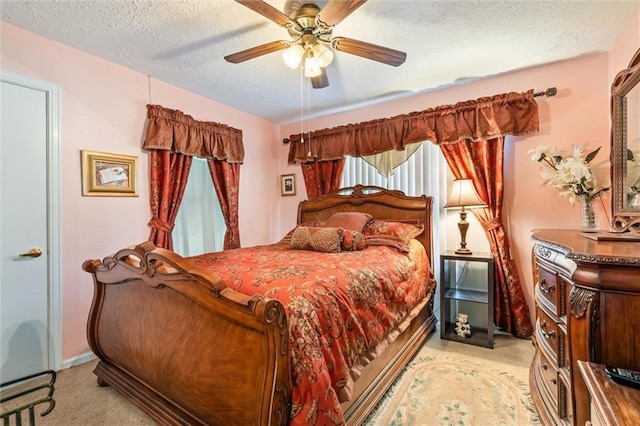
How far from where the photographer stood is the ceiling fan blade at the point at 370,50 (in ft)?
5.87

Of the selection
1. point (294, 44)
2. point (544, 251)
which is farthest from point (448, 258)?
point (294, 44)

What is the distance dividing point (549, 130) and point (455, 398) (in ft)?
8.06

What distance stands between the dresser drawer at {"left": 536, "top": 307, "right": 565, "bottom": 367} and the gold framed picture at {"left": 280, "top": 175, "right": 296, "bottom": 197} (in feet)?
10.5

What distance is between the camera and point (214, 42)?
2.29 metres

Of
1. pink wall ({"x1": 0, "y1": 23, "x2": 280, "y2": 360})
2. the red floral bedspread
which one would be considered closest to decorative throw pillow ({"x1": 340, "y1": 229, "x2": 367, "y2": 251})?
the red floral bedspread

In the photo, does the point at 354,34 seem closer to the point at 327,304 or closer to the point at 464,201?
the point at 464,201

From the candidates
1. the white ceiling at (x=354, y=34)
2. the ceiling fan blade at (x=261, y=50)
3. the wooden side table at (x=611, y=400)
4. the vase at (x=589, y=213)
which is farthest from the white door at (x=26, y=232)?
the vase at (x=589, y=213)

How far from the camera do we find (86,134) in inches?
96.3

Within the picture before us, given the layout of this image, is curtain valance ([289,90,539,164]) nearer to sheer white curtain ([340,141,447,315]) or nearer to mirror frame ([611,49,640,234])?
sheer white curtain ([340,141,447,315])

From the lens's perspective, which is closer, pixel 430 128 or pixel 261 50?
pixel 261 50

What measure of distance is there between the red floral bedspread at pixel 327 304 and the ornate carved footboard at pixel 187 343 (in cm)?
10

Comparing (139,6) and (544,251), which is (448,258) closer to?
(544,251)

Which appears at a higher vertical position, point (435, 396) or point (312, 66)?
point (312, 66)

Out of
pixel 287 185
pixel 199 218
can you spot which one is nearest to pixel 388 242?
pixel 287 185
